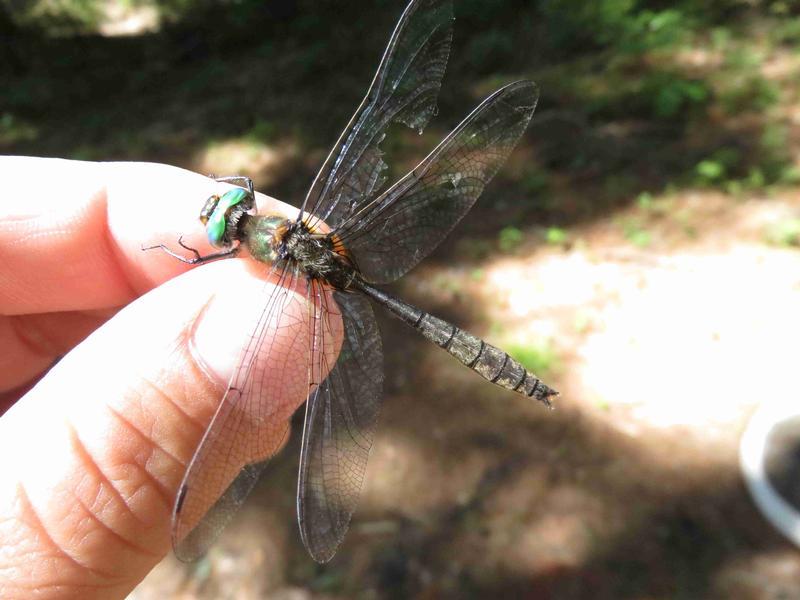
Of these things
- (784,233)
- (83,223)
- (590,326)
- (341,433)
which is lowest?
(590,326)

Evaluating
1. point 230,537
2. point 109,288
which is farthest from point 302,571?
point 109,288

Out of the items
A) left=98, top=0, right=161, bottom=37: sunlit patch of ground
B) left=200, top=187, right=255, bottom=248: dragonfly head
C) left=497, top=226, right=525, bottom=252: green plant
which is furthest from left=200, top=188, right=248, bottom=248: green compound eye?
left=98, top=0, right=161, bottom=37: sunlit patch of ground

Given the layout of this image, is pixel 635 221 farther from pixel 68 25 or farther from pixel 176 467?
pixel 68 25

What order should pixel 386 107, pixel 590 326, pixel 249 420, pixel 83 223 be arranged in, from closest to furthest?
pixel 249 420 → pixel 386 107 → pixel 83 223 → pixel 590 326

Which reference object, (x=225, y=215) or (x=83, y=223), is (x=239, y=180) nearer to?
(x=225, y=215)

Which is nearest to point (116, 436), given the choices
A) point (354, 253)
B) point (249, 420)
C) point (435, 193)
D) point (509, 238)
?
point (249, 420)

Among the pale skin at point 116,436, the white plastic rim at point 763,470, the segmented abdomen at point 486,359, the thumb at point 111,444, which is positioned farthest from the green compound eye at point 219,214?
the white plastic rim at point 763,470
